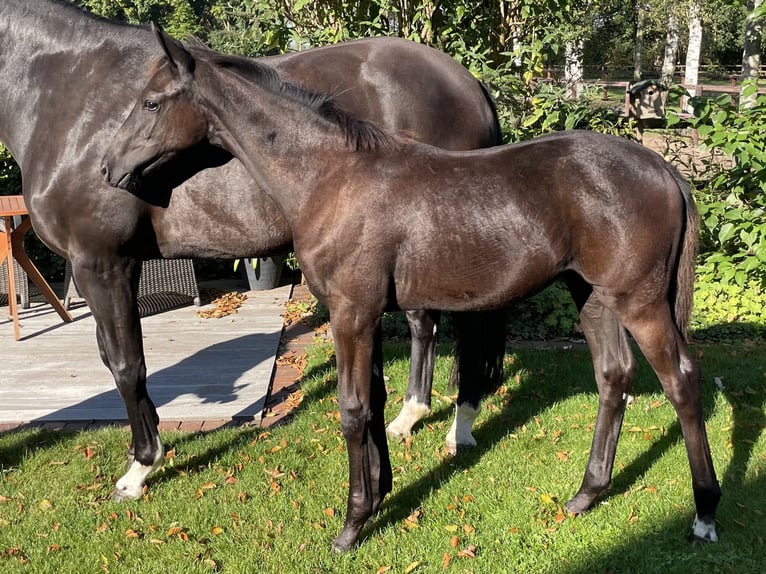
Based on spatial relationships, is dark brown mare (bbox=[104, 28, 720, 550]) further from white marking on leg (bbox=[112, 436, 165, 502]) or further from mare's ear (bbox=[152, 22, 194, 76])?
white marking on leg (bbox=[112, 436, 165, 502])

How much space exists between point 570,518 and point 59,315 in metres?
5.32

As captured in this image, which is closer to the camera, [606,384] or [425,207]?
[425,207]

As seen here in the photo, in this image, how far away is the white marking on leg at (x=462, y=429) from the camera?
403cm

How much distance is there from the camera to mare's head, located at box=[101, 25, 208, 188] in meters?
2.68

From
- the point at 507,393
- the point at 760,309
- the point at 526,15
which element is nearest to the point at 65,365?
the point at 507,393

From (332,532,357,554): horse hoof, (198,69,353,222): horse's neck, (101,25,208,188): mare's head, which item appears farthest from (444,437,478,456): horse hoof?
(101,25,208,188): mare's head

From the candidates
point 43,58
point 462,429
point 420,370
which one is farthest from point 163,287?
point 462,429

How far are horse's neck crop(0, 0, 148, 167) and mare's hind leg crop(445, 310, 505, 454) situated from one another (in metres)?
2.26

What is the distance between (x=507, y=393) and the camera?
4.93 meters

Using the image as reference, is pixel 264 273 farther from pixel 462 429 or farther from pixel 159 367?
pixel 462 429

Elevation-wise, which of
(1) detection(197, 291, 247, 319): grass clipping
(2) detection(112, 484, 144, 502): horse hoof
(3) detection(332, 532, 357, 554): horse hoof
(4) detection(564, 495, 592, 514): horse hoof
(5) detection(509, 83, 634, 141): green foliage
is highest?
(5) detection(509, 83, 634, 141): green foliage

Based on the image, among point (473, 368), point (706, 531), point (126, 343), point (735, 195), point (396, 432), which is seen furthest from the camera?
point (735, 195)

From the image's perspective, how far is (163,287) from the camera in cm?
711

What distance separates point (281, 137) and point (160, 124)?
0.46 meters
